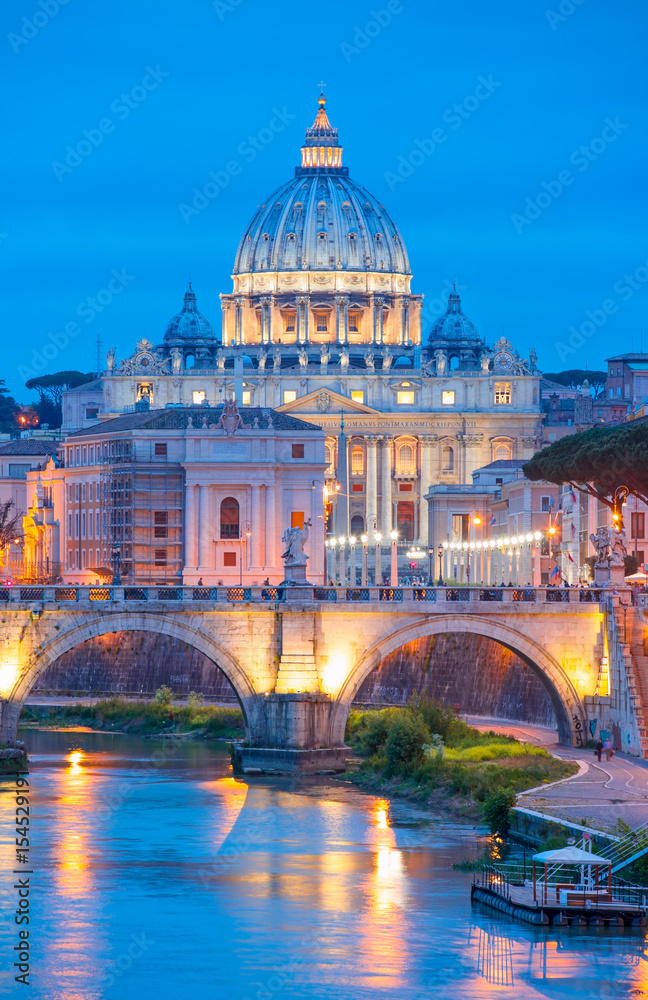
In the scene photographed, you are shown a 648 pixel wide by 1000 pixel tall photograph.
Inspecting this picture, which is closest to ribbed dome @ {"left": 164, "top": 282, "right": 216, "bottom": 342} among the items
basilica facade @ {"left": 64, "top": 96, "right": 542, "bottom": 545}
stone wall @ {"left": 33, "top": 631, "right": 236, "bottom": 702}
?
basilica facade @ {"left": 64, "top": 96, "right": 542, "bottom": 545}

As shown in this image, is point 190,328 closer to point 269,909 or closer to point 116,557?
point 116,557

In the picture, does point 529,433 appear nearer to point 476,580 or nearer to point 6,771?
point 476,580

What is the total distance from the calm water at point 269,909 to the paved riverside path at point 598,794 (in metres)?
2.18

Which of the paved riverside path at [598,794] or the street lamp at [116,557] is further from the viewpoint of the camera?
the street lamp at [116,557]

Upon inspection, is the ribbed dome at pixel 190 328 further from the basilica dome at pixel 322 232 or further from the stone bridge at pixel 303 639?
the stone bridge at pixel 303 639

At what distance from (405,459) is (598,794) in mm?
112534

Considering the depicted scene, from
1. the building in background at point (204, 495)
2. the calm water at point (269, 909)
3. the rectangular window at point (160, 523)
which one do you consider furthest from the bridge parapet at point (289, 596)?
the rectangular window at point (160, 523)

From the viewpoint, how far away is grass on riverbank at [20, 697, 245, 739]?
62.6 m

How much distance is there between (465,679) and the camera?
62219mm

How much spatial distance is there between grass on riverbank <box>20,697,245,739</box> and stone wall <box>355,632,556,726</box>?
5.26 metres

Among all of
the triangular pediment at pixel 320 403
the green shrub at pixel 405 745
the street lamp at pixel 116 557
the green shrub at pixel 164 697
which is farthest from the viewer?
the triangular pediment at pixel 320 403

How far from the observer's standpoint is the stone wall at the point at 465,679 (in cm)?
5725

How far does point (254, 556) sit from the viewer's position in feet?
300

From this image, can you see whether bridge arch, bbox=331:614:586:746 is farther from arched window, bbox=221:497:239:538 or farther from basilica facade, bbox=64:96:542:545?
basilica facade, bbox=64:96:542:545
